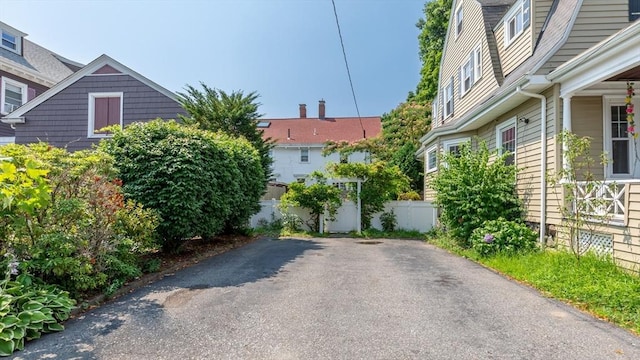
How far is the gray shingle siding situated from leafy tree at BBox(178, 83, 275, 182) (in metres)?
1.56

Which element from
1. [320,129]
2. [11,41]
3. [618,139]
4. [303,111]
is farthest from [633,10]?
[303,111]

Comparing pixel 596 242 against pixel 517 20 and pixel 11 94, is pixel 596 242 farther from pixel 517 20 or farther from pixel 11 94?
pixel 11 94

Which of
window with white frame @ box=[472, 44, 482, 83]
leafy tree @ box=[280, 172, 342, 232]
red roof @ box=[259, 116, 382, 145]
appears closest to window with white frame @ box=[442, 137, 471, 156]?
window with white frame @ box=[472, 44, 482, 83]

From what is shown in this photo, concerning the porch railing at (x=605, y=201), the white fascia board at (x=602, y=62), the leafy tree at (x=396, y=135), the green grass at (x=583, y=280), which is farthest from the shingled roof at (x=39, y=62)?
the porch railing at (x=605, y=201)

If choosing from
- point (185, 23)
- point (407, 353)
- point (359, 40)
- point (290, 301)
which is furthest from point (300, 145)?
point (407, 353)

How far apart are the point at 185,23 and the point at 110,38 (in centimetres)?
333

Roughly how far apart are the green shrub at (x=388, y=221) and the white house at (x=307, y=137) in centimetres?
1156

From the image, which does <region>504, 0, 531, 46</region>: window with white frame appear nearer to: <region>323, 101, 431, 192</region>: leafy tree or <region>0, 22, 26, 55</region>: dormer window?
<region>323, 101, 431, 192</region>: leafy tree

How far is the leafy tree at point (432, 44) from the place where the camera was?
2583 centimetres

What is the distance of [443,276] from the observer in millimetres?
6297

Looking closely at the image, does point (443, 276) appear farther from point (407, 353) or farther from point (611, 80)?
point (611, 80)

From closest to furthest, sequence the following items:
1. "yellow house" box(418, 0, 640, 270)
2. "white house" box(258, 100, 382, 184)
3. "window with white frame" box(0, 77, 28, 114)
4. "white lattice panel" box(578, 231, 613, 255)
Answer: "yellow house" box(418, 0, 640, 270), "white lattice panel" box(578, 231, 613, 255), "window with white frame" box(0, 77, 28, 114), "white house" box(258, 100, 382, 184)

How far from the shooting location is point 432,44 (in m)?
27.0

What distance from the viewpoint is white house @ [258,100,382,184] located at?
2567cm
